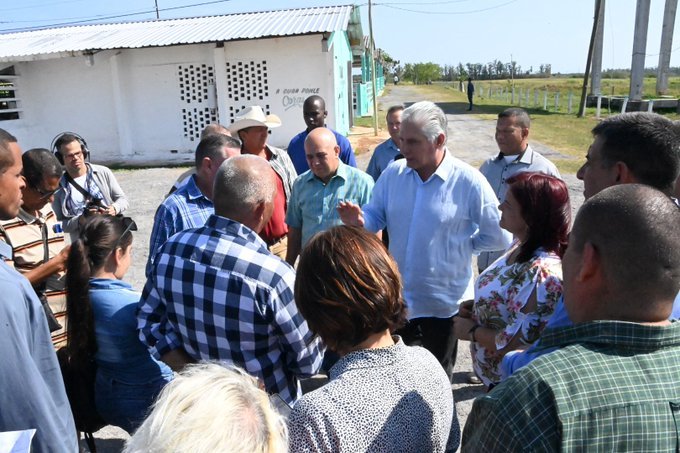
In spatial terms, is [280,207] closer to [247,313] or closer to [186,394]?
[247,313]

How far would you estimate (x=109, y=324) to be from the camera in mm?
2545

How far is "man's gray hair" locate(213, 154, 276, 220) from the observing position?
2.25 metres

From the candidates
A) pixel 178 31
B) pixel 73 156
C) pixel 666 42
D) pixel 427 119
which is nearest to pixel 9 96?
pixel 178 31

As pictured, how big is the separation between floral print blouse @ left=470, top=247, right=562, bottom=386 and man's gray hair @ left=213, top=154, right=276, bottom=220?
1.08m

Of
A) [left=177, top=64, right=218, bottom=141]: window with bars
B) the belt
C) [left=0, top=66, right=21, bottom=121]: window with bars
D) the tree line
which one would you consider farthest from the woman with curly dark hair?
the tree line

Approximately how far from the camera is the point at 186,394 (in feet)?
3.80

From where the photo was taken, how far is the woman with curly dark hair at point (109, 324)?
8.23 ft

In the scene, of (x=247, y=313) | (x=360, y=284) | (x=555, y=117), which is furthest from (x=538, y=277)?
(x=555, y=117)

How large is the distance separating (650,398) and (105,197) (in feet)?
15.9

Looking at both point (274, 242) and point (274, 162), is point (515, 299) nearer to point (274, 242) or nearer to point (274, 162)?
point (274, 242)

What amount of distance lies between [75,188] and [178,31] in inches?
580

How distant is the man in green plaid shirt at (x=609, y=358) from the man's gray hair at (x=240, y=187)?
4.40ft

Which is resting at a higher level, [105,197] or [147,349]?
[105,197]

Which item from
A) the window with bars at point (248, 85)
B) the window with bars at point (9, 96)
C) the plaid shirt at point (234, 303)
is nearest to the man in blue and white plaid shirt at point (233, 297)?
the plaid shirt at point (234, 303)
